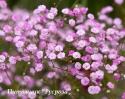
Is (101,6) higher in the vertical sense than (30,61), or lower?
higher

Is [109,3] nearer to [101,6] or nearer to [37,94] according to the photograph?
[101,6]

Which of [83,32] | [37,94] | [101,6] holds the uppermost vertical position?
[101,6]

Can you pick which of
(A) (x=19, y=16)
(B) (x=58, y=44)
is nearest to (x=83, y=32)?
(B) (x=58, y=44)

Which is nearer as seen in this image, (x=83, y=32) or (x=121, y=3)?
(x=83, y=32)

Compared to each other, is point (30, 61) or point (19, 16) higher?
point (19, 16)

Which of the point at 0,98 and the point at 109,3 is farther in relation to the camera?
the point at 109,3

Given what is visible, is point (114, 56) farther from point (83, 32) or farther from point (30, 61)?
point (30, 61)
